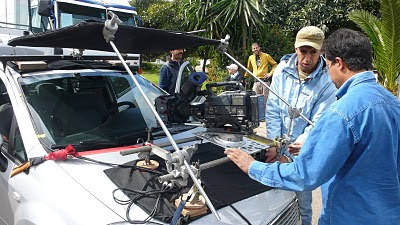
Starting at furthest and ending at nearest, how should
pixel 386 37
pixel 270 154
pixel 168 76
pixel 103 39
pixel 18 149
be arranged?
pixel 386 37, pixel 168 76, pixel 270 154, pixel 18 149, pixel 103 39

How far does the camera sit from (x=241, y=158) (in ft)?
6.95

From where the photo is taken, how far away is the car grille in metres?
2.22

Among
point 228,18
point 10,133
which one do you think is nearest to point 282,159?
point 10,133

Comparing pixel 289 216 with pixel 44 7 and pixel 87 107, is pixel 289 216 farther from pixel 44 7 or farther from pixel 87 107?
pixel 44 7

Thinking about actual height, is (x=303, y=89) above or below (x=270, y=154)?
above

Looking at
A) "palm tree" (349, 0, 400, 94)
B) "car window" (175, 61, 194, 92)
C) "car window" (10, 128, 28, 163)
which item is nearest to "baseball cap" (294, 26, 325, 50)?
"car window" (175, 61, 194, 92)

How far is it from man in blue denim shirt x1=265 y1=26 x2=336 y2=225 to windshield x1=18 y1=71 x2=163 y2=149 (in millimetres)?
1249

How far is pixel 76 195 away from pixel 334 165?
58.2 inches

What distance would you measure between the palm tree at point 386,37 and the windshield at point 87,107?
6.21 m

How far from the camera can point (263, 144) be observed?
8.21ft

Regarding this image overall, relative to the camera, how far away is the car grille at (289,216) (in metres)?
2.22

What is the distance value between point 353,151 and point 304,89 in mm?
1407

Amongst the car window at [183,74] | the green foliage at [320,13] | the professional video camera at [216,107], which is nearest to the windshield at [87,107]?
the car window at [183,74]

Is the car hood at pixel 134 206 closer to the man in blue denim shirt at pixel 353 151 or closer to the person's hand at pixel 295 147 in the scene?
the man in blue denim shirt at pixel 353 151
